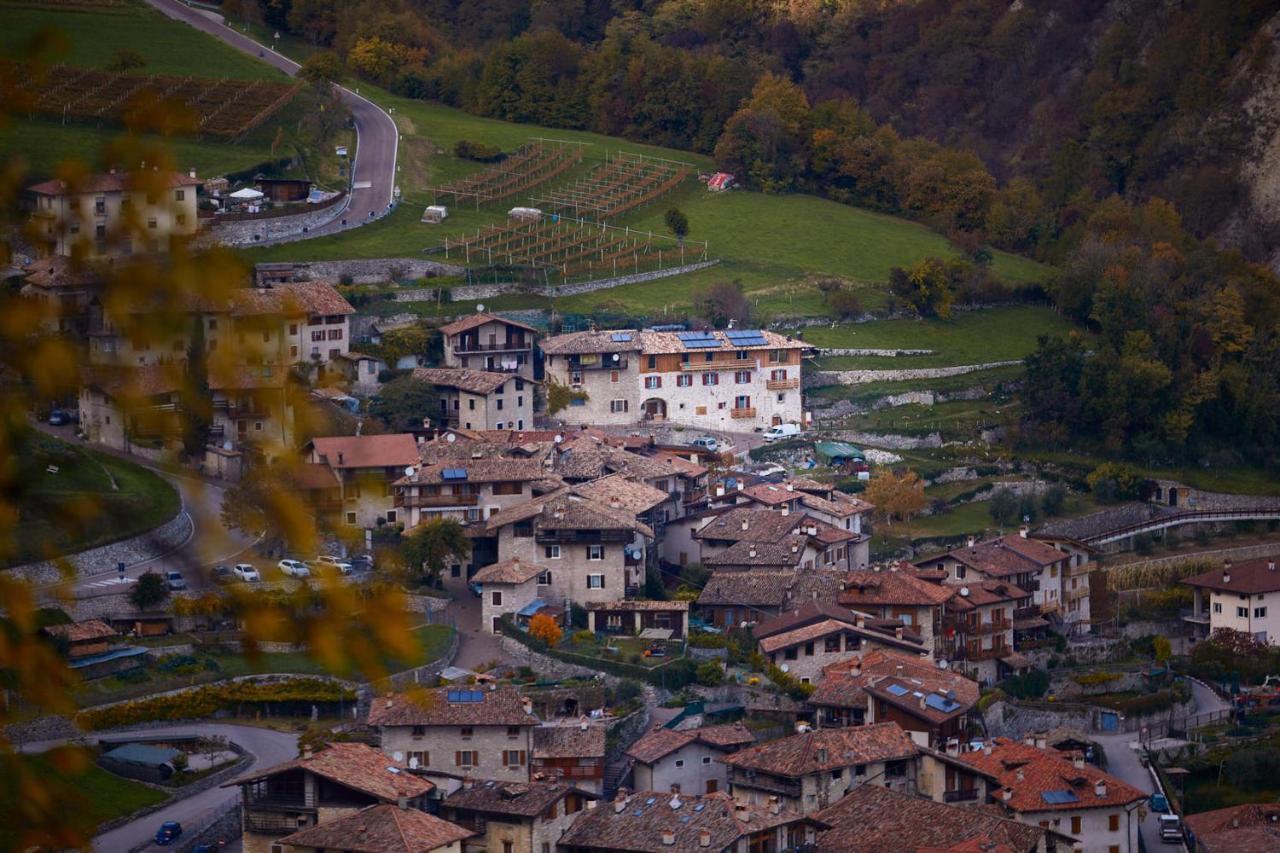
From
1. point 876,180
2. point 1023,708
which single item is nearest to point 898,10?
point 876,180

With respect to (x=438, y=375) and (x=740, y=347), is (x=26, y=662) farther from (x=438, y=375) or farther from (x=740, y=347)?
(x=740, y=347)

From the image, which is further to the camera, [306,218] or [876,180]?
[876,180]

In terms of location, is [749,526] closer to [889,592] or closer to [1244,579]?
[889,592]

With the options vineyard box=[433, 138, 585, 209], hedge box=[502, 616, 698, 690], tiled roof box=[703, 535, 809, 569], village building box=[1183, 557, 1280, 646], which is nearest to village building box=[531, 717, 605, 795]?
hedge box=[502, 616, 698, 690]

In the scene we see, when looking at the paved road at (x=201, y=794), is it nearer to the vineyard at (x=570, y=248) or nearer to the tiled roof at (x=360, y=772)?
the tiled roof at (x=360, y=772)

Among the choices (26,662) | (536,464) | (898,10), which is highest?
(898,10)

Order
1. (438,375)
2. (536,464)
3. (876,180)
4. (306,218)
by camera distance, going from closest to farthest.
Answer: (536,464) → (438,375) → (306,218) → (876,180)

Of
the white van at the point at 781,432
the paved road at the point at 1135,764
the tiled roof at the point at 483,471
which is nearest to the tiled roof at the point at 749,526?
the tiled roof at the point at 483,471
